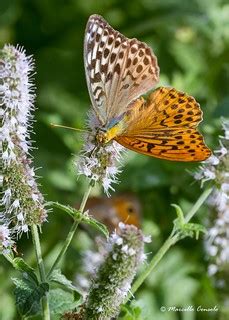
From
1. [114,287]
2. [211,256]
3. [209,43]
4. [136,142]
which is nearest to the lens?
[114,287]

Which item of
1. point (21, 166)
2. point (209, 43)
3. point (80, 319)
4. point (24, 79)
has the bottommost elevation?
point (80, 319)

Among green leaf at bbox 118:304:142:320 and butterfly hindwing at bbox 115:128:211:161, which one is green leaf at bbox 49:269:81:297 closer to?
green leaf at bbox 118:304:142:320

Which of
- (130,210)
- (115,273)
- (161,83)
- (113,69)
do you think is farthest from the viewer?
(161,83)

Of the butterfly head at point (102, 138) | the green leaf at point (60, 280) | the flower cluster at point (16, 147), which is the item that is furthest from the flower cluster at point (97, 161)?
the green leaf at point (60, 280)

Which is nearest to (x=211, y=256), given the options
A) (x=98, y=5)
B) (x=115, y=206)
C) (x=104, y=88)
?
(x=115, y=206)

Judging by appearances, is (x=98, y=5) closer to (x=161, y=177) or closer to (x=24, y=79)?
(x=161, y=177)

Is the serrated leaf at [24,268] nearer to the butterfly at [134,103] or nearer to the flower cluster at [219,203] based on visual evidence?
the butterfly at [134,103]

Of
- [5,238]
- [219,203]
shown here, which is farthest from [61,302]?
[219,203]

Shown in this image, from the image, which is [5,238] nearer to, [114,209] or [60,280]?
[60,280]
